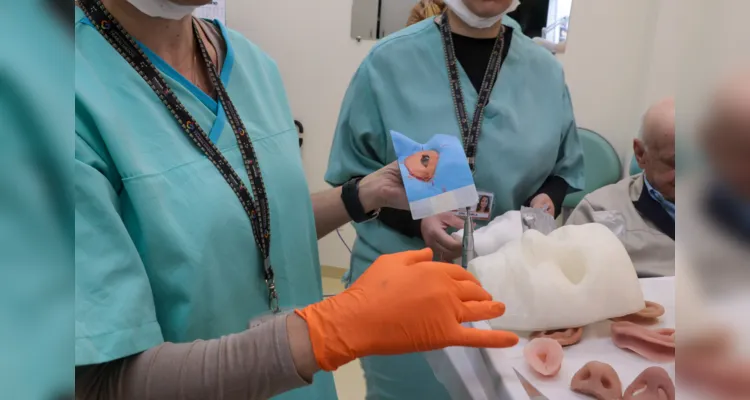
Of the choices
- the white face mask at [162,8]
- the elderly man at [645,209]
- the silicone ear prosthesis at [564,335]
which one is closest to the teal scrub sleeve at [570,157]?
the elderly man at [645,209]

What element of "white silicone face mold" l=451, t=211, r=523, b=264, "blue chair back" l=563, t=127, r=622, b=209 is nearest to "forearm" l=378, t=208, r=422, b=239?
"white silicone face mold" l=451, t=211, r=523, b=264

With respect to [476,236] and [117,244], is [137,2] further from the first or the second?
[476,236]

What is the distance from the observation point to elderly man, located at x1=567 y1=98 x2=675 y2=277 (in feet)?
4.08

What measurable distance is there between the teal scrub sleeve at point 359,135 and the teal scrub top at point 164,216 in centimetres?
44

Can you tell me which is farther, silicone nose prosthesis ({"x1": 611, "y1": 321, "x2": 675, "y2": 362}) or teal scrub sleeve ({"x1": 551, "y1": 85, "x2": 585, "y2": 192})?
teal scrub sleeve ({"x1": 551, "y1": 85, "x2": 585, "y2": 192})

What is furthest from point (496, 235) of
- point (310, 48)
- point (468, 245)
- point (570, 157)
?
point (310, 48)

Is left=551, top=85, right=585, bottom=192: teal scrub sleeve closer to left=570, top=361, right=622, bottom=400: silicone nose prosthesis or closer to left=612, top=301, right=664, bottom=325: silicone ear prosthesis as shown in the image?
left=612, top=301, right=664, bottom=325: silicone ear prosthesis

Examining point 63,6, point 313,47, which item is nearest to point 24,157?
point 63,6

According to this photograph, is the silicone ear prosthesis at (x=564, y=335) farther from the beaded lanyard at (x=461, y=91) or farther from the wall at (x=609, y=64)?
the wall at (x=609, y=64)

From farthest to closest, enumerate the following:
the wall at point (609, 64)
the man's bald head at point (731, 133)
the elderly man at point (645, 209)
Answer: the wall at point (609, 64) < the elderly man at point (645, 209) < the man's bald head at point (731, 133)

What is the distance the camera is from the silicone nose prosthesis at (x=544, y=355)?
0.74 m

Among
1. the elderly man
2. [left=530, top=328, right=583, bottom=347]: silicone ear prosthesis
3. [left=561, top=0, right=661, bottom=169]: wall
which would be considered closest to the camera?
[left=530, top=328, right=583, bottom=347]: silicone ear prosthesis

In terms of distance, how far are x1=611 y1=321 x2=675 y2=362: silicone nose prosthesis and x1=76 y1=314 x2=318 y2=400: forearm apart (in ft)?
1.56

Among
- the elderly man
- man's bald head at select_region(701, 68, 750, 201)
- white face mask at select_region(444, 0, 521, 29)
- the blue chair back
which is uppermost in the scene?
white face mask at select_region(444, 0, 521, 29)
